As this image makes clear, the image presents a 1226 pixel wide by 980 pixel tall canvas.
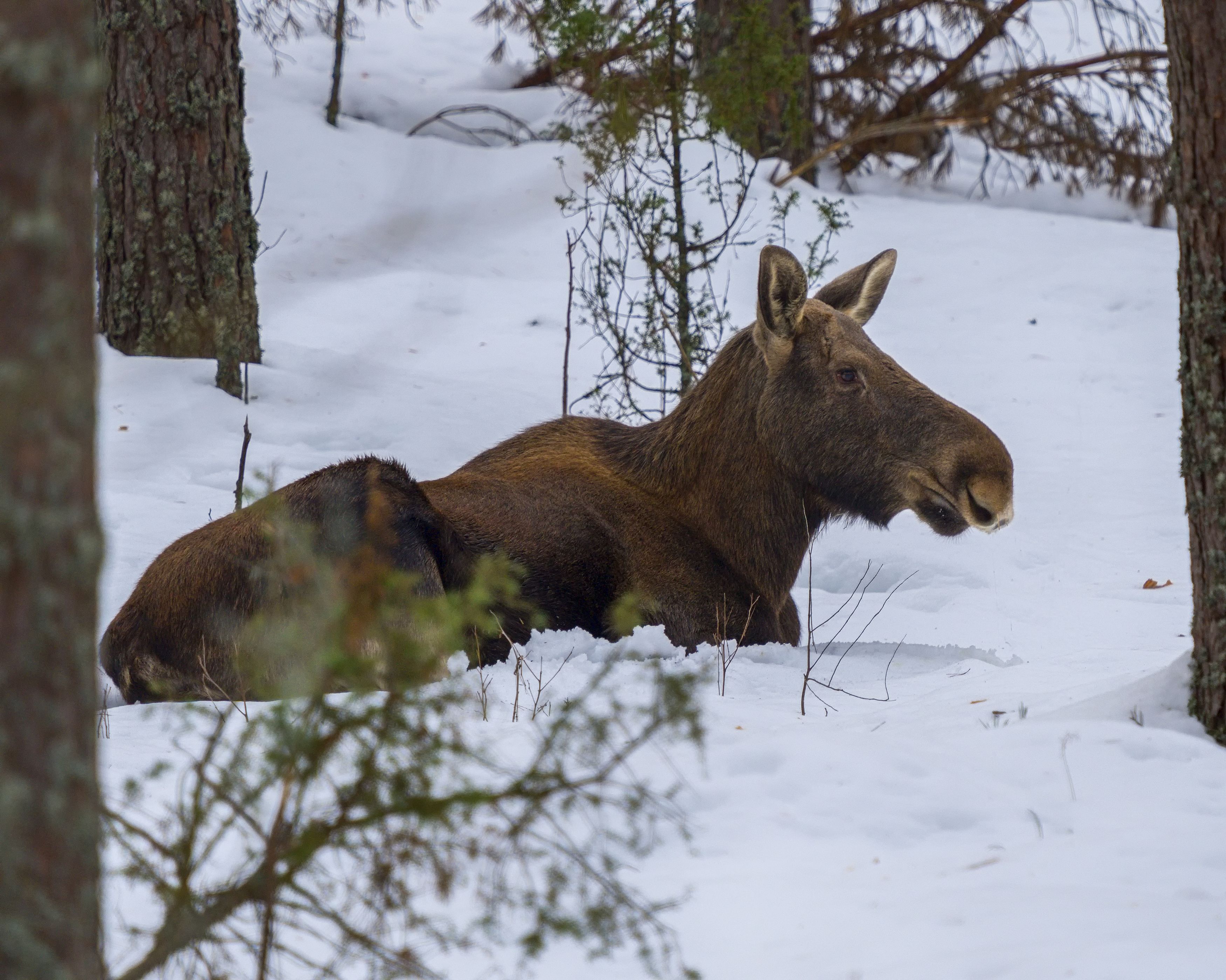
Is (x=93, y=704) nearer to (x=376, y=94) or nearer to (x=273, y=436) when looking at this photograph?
(x=273, y=436)

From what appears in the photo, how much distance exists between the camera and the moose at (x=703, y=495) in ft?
15.3

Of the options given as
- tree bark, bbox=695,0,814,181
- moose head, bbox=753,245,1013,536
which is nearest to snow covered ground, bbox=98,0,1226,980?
moose head, bbox=753,245,1013,536

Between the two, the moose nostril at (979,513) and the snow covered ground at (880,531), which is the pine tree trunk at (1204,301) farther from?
the moose nostril at (979,513)

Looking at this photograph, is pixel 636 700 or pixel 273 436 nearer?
pixel 636 700

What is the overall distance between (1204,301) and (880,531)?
4515 mm

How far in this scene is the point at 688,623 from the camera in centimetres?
512

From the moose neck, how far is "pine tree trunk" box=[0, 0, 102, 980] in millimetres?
4079

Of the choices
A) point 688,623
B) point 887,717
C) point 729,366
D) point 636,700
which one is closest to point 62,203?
point 636,700

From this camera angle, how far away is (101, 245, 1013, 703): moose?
4648mm

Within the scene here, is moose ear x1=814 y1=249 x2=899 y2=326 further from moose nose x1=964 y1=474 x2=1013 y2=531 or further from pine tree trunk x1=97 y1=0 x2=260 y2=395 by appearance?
pine tree trunk x1=97 y1=0 x2=260 y2=395

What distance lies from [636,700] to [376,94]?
12.8 meters

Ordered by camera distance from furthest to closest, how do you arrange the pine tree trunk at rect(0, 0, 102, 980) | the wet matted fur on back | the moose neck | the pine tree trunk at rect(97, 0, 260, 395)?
1. the pine tree trunk at rect(97, 0, 260, 395)
2. the moose neck
3. the wet matted fur on back
4. the pine tree trunk at rect(0, 0, 102, 980)

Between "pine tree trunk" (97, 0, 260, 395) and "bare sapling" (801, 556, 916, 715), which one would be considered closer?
"bare sapling" (801, 556, 916, 715)

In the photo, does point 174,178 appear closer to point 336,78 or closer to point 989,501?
point 989,501
